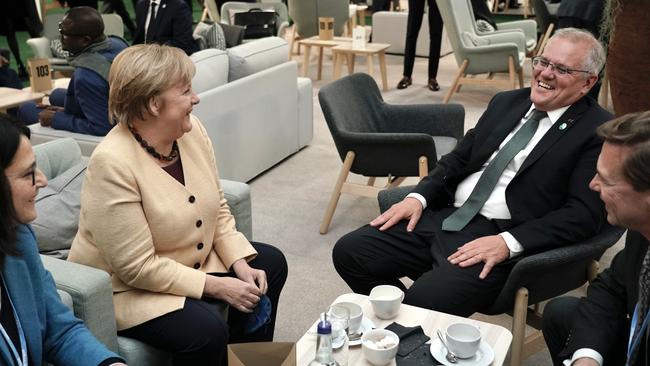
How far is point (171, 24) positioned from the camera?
5688mm

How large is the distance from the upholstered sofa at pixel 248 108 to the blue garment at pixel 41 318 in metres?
1.97

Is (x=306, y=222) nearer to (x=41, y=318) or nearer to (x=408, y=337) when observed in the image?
(x=408, y=337)

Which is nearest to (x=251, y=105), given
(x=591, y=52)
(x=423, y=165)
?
(x=423, y=165)

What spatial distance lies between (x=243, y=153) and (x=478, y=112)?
2619 millimetres

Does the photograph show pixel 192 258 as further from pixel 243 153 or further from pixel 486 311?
pixel 243 153

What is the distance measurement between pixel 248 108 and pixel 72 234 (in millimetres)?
2010

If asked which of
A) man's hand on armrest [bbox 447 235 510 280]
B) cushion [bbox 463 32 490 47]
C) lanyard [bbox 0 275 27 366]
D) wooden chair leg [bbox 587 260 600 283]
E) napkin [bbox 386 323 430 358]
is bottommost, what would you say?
cushion [bbox 463 32 490 47]

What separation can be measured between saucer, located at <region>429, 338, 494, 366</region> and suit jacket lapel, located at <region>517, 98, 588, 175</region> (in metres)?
0.87

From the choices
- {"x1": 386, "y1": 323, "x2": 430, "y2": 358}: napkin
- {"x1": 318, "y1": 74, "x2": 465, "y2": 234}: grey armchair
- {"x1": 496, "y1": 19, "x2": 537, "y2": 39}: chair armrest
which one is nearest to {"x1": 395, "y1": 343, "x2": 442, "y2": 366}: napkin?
{"x1": 386, "y1": 323, "x2": 430, "y2": 358}: napkin

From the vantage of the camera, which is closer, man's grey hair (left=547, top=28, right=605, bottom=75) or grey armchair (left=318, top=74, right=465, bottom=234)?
man's grey hair (left=547, top=28, right=605, bottom=75)

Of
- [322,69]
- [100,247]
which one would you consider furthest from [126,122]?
[322,69]

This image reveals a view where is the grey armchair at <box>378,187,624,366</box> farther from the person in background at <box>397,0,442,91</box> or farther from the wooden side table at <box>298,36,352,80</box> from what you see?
the wooden side table at <box>298,36,352,80</box>

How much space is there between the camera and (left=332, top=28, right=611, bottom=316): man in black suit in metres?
2.48

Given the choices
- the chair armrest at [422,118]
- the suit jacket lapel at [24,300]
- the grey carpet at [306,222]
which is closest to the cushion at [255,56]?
the grey carpet at [306,222]
